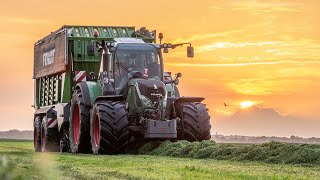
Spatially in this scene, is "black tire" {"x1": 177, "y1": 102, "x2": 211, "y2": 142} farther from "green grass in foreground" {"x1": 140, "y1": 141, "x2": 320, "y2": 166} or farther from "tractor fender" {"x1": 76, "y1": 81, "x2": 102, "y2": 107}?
"tractor fender" {"x1": 76, "y1": 81, "x2": 102, "y2": 107}

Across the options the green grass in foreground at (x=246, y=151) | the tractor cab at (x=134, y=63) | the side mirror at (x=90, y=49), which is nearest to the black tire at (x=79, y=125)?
the tractor cab at (x=134, y=63)

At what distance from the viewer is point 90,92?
74.7 feet

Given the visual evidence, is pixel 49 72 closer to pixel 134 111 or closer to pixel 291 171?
pixel 134 111

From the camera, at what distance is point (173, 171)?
1177 centimetres

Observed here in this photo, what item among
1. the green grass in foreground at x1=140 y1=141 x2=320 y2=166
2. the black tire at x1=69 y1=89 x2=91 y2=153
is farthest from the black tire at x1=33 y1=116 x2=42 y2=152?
the green grass in foreground at x1=140 y1=141 x2=320 y2=166

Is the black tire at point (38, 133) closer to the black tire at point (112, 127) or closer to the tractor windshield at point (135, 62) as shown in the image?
the tractor windshield at point (135, 62)

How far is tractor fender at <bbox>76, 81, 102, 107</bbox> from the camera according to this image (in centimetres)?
2256

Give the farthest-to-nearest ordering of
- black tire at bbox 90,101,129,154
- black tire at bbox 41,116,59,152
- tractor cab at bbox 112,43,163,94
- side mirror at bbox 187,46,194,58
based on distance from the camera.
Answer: black tire at bbox 41,116,59,152 → tractor cab at bbox 112,43,163,94 → side mirror at bbox 187,46,194,58 → black tire at bbox 90,101,129,154

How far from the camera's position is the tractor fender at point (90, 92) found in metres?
22.6

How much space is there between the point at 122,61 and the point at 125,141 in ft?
10.3

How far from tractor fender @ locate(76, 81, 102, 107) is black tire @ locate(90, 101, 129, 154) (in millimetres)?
2003

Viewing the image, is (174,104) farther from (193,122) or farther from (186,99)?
(193,122)

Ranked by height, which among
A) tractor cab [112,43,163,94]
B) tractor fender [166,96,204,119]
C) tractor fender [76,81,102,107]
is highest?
tractor cab [112,43,163,94]

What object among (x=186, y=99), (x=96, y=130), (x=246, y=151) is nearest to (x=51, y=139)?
(x=96, y=130)
